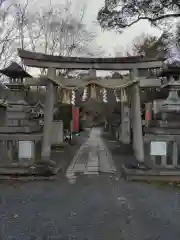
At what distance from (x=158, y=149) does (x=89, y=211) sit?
433 cm

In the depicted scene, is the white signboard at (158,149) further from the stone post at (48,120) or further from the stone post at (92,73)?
the stone post at (48,120)

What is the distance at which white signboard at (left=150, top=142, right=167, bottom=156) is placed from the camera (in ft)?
33.3

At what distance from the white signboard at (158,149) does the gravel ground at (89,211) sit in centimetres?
141

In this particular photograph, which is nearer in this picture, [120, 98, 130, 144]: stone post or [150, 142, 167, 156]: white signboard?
[150, 142, 167, 156]: white signboard

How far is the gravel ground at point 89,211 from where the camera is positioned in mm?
5438

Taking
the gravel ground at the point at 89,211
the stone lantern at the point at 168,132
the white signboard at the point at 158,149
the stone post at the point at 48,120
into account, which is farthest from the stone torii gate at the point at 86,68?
the gravel ground at the point at 89,211

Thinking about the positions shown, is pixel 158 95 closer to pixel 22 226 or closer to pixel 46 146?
pixel 46 146

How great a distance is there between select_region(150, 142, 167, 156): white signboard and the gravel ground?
4.62 feet

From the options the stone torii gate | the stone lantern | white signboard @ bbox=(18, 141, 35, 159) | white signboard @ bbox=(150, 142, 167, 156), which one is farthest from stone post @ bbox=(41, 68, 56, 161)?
white signboard @ bbox=(150, 142, 167, 156)

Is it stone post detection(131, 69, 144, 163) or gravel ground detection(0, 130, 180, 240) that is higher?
stone post detection(131, 69, 144, 163)

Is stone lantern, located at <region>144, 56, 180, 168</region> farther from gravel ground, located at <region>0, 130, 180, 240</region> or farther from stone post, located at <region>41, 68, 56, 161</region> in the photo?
stone post, located at <region>41, 68, 56, 161</region>

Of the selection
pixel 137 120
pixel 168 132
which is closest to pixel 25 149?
pixel 137 120

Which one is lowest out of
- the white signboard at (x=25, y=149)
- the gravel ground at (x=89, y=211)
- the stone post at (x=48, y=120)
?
the gravel ground at (x=89, y=211)

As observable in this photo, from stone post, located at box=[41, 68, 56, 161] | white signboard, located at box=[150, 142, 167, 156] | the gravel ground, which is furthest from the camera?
stone post, located at box=[41, 68, 56, 161]
